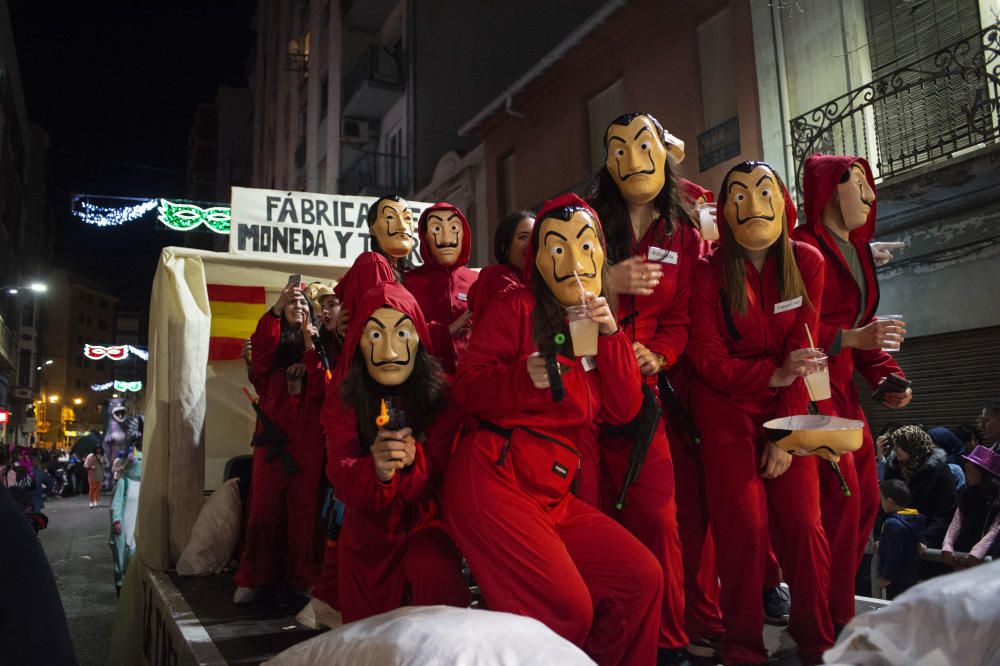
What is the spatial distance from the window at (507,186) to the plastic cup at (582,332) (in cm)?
1188

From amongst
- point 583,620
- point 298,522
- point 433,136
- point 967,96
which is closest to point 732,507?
point 583,620

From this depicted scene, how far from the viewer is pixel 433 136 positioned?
16938 millimetres

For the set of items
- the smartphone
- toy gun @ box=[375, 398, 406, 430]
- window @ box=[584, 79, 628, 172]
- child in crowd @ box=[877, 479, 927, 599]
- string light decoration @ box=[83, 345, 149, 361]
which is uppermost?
window @ box=[584, 79, 628, 172]

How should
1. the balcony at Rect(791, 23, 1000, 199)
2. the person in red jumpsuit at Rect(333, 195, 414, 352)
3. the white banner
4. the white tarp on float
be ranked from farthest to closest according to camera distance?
the balcony at Rect(791, 23, 1000, 199)
the white banner
the white tarp on float
the person in red jumpsuit at Rect(333, 195, 414, 352)

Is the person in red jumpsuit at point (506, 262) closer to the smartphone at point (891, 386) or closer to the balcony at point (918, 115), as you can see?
the smartphone at point (891, 386)

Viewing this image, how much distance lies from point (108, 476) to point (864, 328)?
20.4 metres

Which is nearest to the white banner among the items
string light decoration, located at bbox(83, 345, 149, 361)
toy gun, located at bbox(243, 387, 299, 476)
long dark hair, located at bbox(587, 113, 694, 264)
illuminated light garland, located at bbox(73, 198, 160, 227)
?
toy gun, located at bbox(243, 387, 299, 476)

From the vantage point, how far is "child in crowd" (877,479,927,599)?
4.95 metres

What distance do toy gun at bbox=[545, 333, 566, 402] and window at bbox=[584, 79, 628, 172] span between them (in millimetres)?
9521

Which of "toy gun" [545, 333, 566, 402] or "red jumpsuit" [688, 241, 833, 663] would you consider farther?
"red jumpsuit" [688, 241, 833, 663]

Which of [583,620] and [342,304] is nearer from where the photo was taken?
[583,620]

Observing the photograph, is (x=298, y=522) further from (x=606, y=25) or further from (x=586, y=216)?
(x=606, y=25)

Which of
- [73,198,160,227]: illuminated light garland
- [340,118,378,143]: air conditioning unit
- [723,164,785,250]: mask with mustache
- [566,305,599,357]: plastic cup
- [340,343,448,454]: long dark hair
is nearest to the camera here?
[566,305,599,357]: plastic cup

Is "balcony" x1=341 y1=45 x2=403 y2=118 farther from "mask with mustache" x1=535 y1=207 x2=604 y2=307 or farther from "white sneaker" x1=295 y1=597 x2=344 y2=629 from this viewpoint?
"mask with mustache" x1=535 y1=207 x2=604 y2=307
